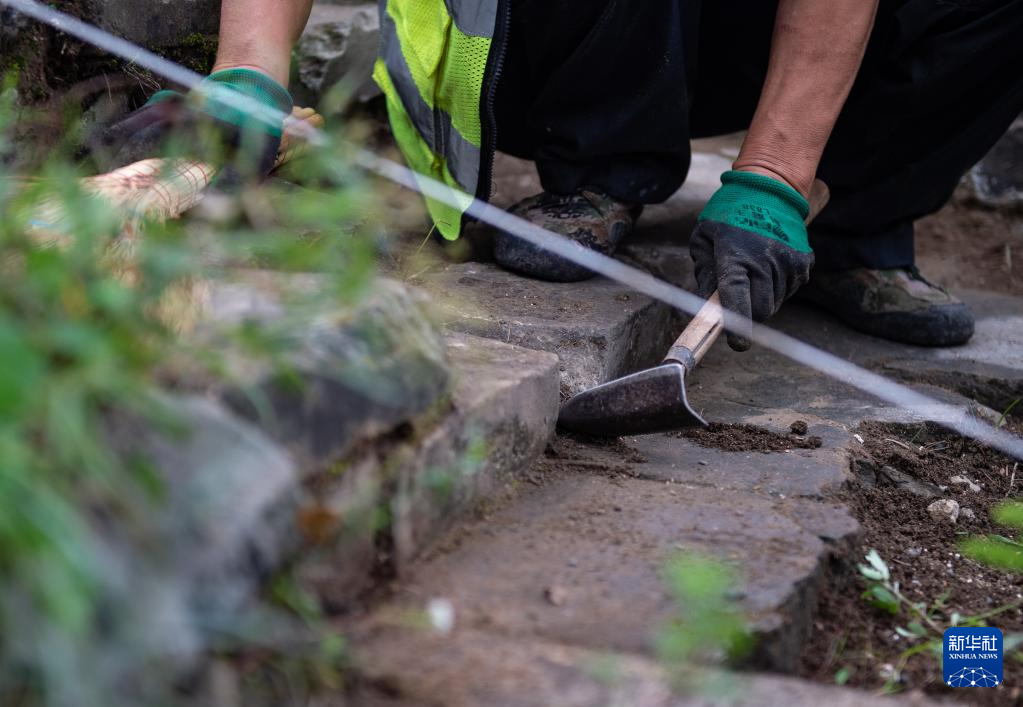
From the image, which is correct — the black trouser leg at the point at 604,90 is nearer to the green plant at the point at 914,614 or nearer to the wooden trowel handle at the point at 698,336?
the wooden trowel handle at the point at 698,336

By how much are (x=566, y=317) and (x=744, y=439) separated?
1.37ft

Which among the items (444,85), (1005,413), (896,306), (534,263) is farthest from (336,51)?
(1005,413)

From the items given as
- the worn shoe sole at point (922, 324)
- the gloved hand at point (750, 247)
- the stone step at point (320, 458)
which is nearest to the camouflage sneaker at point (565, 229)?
the gloved hand at point (750, 247)

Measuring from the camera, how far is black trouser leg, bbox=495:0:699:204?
2.17 meters

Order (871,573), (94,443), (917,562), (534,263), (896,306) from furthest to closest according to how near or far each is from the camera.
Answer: (896,306)
(534,263)
(917,562)
(871,573)
(94,443)

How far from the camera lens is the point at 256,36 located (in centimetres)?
203

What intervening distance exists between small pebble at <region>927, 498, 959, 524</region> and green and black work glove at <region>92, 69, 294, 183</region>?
4.20ft

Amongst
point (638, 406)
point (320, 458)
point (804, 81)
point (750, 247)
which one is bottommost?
point (638, 406)

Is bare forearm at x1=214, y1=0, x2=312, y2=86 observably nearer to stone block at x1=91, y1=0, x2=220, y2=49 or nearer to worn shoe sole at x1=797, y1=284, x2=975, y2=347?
stone block at x1=91, y1=0, x2=220, y2=49

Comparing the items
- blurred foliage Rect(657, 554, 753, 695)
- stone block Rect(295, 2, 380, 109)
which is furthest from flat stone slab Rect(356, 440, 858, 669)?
stone block Rect(295, 2, 380, 109)

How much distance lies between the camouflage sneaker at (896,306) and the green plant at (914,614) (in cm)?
111

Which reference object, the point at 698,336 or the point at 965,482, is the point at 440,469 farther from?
the point at 965,482

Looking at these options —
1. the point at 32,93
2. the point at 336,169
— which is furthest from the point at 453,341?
the point at 32,93

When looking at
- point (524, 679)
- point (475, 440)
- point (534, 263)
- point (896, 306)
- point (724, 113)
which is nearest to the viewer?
point (524, 679)
